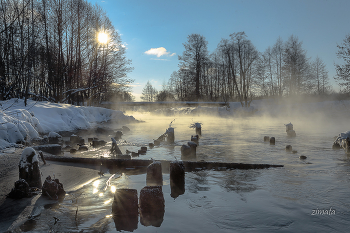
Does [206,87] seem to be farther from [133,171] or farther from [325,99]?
[133,171]

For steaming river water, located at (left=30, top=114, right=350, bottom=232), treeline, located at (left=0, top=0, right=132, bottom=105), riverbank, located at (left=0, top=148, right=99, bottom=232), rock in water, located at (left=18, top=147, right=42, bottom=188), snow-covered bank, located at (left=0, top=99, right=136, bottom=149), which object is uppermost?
treeline, located at (left=0, top=0, right=132, bottom=105)

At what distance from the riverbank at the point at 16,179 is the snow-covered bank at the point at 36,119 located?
3.45 ft

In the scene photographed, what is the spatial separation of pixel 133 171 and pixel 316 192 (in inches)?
137

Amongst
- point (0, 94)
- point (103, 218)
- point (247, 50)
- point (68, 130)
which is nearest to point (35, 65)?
point (0, 94)

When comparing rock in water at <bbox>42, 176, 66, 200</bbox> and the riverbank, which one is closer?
the riverbank

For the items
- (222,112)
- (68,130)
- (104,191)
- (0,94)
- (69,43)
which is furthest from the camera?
(222,112)

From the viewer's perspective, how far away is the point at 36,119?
30.4ft

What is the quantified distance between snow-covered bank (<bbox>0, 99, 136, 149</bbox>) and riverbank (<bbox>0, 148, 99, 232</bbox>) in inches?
41.4

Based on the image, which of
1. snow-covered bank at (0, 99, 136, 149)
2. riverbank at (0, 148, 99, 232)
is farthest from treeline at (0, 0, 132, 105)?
riverbank at (0, 148, 99, 232)

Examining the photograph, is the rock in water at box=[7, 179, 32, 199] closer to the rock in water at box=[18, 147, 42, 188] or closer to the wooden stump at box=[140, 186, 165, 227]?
the rock in water at box=[18, 147, 42, 188]

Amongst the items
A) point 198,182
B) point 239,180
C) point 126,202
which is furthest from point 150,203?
point 239,180

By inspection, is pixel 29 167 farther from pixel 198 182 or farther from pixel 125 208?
pixel 198 182

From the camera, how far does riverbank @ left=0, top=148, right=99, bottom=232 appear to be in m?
2.42

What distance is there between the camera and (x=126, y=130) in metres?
13.8
